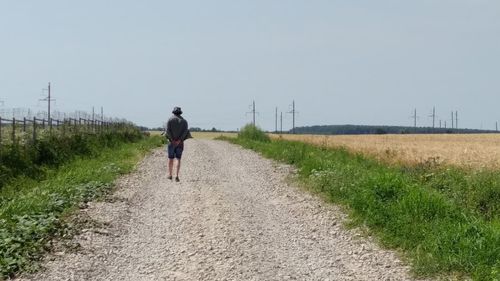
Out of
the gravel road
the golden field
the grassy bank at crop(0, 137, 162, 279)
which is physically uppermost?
the golden field

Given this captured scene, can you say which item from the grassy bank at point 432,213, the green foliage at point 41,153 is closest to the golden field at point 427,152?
the grassy bank at point 432,213

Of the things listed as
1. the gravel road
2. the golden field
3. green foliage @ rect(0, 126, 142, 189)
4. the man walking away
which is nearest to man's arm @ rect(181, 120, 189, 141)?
the man walking away

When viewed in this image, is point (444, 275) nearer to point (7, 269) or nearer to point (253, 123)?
point (7, 269)

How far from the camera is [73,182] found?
46.9 ft

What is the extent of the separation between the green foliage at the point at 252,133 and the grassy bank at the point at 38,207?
29.7m

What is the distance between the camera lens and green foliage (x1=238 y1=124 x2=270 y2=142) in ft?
160

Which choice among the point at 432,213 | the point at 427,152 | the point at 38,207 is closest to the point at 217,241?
the point at 432,213

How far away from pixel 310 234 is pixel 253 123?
4451 cm

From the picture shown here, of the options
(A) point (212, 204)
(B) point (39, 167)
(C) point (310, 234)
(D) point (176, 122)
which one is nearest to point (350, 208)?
(C) point (310, 234)

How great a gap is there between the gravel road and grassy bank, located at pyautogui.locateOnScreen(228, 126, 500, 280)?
39cm

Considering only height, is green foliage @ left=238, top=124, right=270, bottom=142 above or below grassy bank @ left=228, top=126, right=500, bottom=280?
above

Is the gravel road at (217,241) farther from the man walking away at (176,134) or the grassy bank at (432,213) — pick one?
the man walking away at (176,134)

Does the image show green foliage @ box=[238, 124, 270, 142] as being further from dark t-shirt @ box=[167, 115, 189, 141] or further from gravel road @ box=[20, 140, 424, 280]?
gravel road @ box=[20, 140, 424, 280]

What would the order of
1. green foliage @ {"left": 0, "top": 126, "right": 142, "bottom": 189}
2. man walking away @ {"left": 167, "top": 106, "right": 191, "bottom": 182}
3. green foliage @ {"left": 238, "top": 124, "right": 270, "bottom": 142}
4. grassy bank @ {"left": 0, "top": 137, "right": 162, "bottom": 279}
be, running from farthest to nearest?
green foliage @ {"left": 238, "top": 124, "right": 270, "bottom": 142}, man walking away @ {"left": 167, "top": 106, "right": 191, "bottom": 182}, green foliage @ {"left": 0, "top": 126, "right": 142, "bottom": 189}, grassy bank @ {"left": 0, "top": 137, "right": 162, "bottom": 279}
